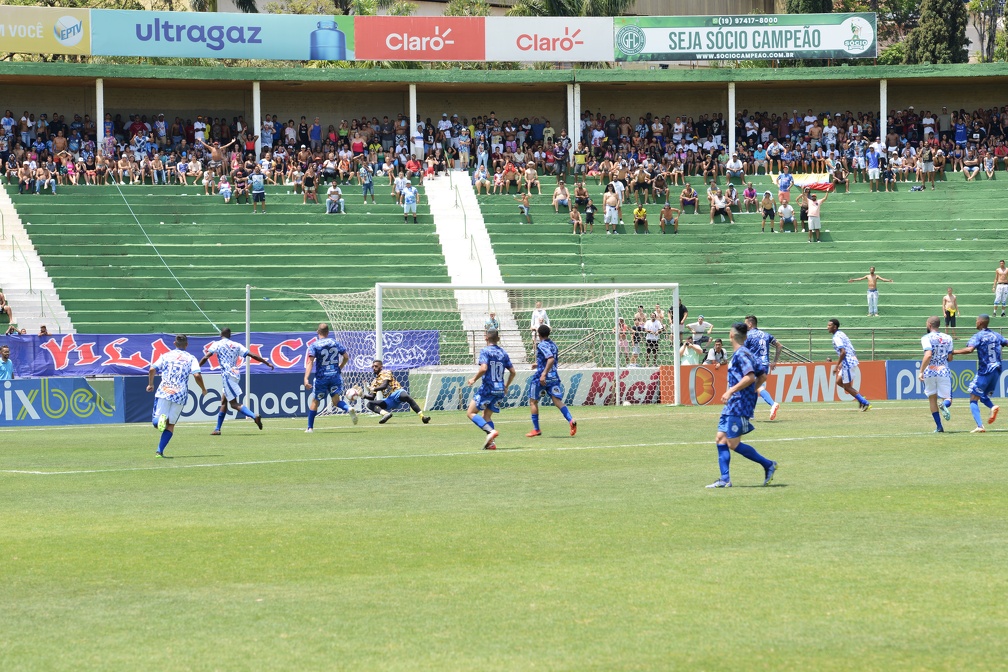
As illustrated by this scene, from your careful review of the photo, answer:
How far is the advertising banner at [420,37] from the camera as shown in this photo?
4778 centimetres

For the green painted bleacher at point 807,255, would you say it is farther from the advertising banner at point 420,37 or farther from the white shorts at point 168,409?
the white shorts at point 168,409

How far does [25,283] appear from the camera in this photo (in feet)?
126

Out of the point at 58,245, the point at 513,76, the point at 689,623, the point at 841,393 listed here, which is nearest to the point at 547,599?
the point at 689,623

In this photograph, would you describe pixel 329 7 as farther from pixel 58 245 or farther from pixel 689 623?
pixel 689 623

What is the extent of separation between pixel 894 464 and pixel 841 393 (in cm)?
1698

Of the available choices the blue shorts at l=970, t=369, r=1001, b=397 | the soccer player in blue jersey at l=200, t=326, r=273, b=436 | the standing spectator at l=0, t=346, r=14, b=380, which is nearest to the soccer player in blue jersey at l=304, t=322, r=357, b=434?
the soccer player in blue jersey at l=200, t=326, r=273, b=436

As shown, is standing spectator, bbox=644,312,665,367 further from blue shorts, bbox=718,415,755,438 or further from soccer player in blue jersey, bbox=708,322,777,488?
blue shorts, bbox=718,415,755,438

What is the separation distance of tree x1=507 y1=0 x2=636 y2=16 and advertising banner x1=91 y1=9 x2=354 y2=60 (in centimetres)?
1579

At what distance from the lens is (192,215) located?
42844 millimetres

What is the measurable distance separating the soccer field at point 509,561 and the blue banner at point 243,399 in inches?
385

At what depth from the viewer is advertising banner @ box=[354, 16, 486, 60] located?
4778 centimetres

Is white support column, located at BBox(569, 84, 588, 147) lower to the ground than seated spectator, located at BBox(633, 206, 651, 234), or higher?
higher

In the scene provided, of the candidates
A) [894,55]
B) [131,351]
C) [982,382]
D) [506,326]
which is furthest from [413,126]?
[894,55]

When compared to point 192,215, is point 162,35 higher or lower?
higher
